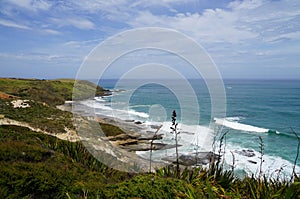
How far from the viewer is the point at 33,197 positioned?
412cm

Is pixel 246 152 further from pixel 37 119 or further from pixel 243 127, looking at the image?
pixel 37 119

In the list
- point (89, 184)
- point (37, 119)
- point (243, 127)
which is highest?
point (89, 184)

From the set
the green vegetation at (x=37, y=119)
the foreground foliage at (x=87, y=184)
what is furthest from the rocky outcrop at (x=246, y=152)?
the foreground foliage at (x=87, y=184)

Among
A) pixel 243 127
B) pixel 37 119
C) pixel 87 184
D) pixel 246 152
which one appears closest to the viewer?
pixel 87 184

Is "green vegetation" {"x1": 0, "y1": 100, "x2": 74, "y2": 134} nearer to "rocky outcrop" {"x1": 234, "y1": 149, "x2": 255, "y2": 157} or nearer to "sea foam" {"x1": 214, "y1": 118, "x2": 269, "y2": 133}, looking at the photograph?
"rocky outcrop" {"x1": 234, "y1": 149, "x2": 255, "y2": 157}

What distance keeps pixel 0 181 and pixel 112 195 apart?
1.92 metres

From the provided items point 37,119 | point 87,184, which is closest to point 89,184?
point 87,184

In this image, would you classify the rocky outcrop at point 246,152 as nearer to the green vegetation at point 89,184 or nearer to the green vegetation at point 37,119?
the green vegetation at point 37,119

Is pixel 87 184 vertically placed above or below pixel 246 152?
above

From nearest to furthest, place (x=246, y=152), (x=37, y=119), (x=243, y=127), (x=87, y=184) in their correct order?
(x=87, y=184) → (x=37, y=119) → (x=246, y=152) → (x=243, y=127)

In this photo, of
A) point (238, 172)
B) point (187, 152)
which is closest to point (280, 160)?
point (238, 172)

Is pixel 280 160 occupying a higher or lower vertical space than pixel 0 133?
lower

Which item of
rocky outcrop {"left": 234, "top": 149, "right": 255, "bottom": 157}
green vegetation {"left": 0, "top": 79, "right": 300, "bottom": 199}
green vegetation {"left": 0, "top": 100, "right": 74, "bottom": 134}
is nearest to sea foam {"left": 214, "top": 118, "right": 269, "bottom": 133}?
rocky outcrop {"left": 234, "top": 149, "right": 255, "bottom": 157}

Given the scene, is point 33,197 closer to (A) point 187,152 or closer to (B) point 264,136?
(A) point 187,152
